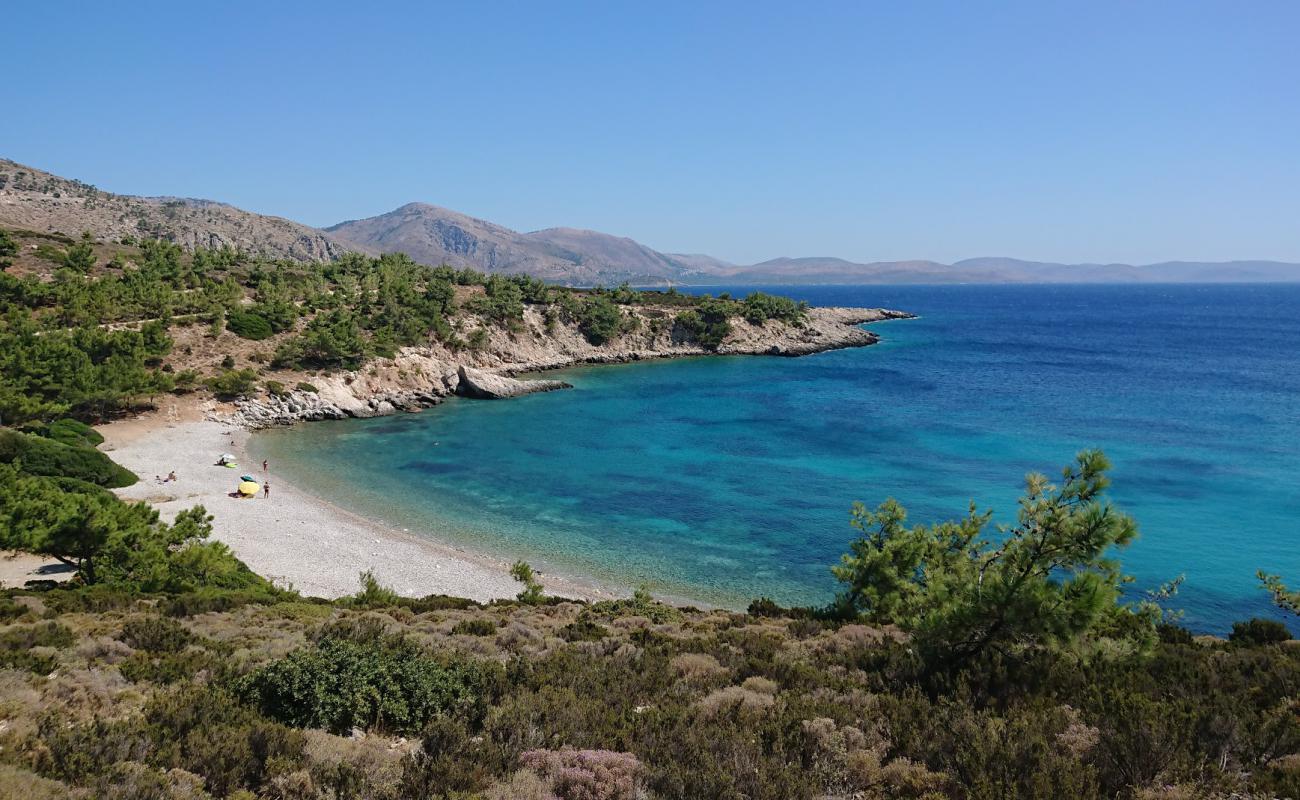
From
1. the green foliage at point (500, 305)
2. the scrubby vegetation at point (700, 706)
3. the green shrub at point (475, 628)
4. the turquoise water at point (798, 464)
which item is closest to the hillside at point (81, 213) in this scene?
the green foliage at point (500, 305)

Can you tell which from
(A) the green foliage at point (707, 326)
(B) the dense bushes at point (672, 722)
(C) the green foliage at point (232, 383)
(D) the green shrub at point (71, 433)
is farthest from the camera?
(A) the green foliage at point (707, 326)

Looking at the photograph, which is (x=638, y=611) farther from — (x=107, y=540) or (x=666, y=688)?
(x=107, y=540)

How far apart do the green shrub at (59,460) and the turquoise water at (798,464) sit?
33.0 feet

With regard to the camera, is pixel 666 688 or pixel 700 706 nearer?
pixel 700 706

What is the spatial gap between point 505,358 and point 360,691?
78.7m

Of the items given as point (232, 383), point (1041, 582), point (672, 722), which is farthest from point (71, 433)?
point (1041, 582)

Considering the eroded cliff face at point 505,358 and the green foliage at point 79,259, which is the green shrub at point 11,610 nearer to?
the eroded cliff face at point 505,358

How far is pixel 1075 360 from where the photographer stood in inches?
3743

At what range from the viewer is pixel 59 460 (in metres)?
32.0

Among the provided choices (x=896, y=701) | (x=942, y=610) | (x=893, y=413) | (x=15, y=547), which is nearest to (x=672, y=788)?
(x=896, y=701)

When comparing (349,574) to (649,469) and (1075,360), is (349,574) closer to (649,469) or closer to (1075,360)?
(649,469)

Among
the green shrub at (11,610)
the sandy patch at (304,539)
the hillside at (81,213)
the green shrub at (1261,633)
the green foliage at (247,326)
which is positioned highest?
the hillside at (81,213)

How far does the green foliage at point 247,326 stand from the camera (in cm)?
6556

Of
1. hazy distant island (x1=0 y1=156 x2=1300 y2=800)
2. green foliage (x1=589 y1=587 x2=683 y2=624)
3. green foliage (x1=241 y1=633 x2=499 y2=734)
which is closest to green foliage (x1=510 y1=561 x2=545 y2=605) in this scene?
hazy distant island (x1=0 y1=156 x2=1300 y2=800)
